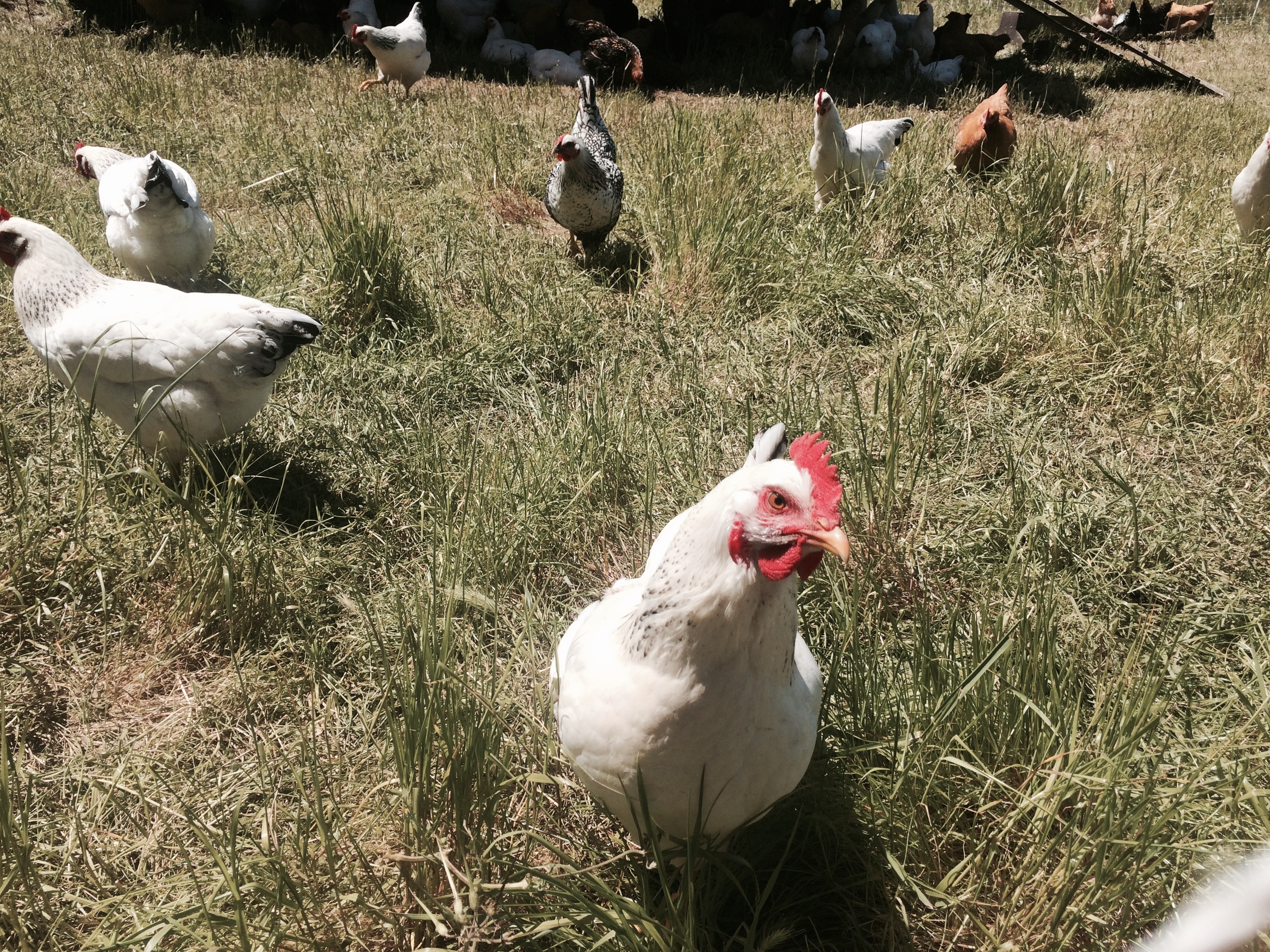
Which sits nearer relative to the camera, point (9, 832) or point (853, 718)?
point (9, 832)

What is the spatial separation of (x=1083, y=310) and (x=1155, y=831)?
2660 millimetres

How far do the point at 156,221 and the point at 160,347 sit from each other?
53.5 inches

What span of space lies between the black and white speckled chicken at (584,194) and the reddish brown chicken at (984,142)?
7.83 feet

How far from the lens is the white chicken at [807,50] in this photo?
866cm

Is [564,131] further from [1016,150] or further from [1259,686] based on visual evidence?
[1259,686]

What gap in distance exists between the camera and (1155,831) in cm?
150

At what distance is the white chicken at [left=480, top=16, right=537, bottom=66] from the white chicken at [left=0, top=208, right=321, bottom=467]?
22.1ft

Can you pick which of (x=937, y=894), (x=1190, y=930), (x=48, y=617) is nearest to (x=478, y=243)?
(x=48, y=617)

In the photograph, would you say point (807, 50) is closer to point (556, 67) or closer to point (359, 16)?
point (556, 67)

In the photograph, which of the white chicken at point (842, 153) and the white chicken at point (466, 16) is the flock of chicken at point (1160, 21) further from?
the white chicken at point (842, 153)

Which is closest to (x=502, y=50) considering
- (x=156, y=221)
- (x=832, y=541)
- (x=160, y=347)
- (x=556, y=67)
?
(x=556, y=67)

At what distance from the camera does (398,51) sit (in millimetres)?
6906

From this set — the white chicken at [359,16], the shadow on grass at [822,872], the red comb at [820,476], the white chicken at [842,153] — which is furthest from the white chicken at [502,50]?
the shadow on grass at [822,872]

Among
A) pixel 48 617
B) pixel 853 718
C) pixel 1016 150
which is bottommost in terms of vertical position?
pixel 48 617
